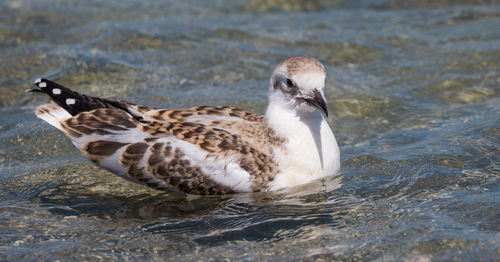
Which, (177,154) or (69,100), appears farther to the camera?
(69,100)

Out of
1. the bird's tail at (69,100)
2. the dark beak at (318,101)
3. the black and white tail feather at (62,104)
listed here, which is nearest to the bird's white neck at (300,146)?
the dark beak at (318,101)

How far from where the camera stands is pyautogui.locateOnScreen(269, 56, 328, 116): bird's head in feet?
21.6

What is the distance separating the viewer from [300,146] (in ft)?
22.7

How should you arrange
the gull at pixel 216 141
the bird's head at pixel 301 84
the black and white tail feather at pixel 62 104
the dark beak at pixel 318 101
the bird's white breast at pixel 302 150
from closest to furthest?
1. the dark beak at pixel 318 101
2. the bird's head at pixel 301 84
3. the gull at pixel 216 141
4. the bird's white breast at pixel 302 150
5. the black and white tail feather at pixel 62 104

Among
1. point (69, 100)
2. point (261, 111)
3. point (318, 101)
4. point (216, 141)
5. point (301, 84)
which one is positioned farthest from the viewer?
point (261, 111)

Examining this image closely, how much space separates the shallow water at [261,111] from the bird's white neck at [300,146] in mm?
160

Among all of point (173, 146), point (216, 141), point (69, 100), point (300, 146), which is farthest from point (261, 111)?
point (69, 100)

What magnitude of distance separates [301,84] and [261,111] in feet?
8.50

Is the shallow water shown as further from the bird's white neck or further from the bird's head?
the bird's head

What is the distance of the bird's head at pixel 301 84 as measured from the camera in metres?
6.59

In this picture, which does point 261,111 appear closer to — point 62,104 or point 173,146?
point 173,146

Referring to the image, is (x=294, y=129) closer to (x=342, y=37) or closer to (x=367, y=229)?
(x=367, y=229)

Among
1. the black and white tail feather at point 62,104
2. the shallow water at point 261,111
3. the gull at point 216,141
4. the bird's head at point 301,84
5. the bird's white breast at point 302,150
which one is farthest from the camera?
the black and white tail feather at point 62,104

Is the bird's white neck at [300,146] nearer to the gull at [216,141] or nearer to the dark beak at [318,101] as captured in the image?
the gull at [216,141]
